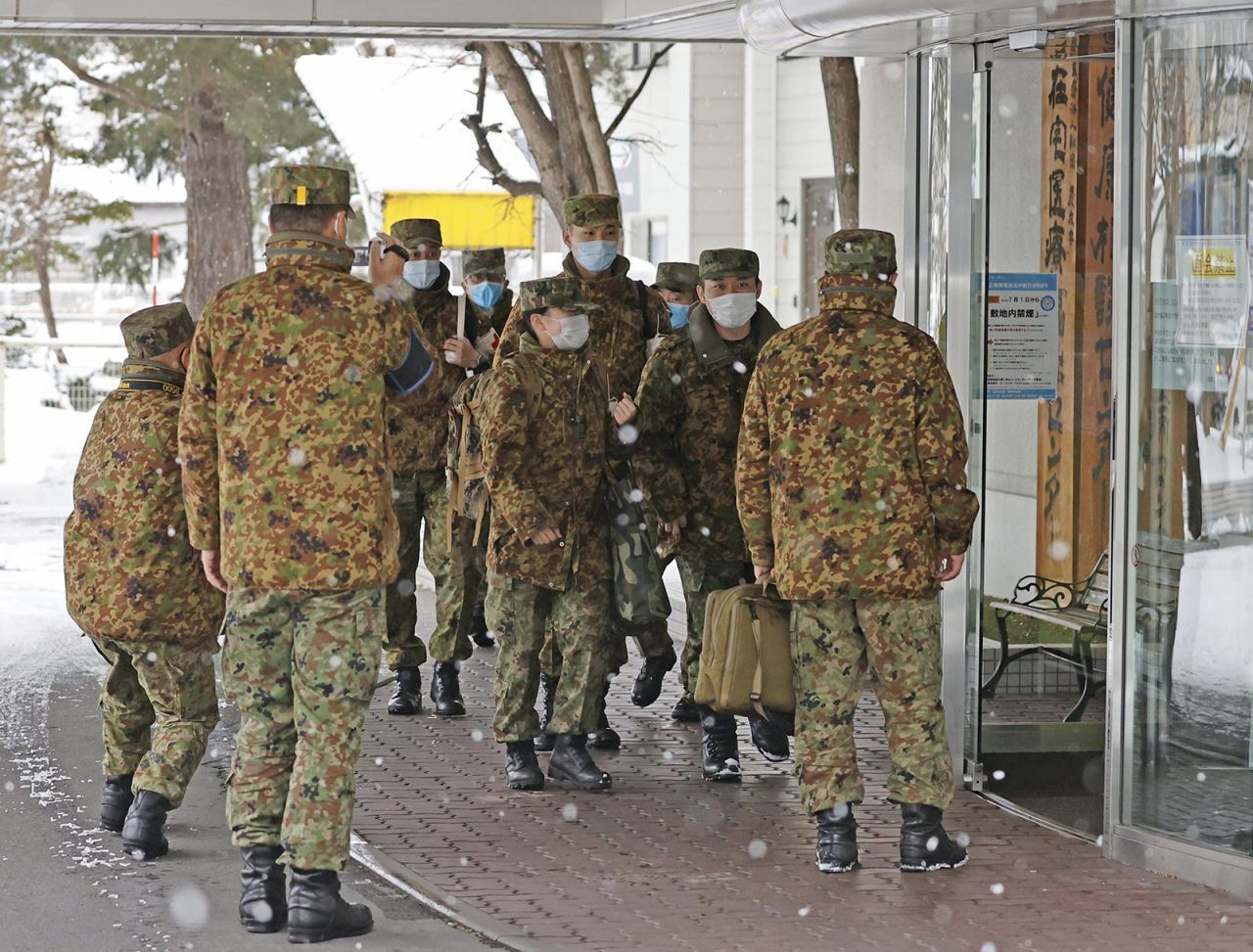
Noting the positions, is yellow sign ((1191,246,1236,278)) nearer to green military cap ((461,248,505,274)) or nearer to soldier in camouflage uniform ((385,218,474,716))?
soldier in camouflage uniform ((385,218,474,716))

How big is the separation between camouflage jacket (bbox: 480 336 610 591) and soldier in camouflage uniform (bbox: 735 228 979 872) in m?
1.03

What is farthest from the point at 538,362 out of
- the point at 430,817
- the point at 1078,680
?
the point at 1078,680

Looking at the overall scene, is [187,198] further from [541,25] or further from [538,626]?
[538,626]

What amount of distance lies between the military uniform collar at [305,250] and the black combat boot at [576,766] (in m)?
2.54

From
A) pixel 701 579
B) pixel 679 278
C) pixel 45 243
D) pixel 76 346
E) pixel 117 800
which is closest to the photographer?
pixel 117 800

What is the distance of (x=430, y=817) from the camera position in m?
7.16

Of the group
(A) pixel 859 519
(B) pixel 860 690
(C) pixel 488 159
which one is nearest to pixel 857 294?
(A) pixel 859 519

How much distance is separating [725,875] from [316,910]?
1.42 meters

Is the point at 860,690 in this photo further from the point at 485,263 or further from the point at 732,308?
the point at 485,263

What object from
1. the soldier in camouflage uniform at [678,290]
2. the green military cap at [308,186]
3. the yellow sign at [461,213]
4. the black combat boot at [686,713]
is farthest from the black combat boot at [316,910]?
the yellow sign at [461,213]

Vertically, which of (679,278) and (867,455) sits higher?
(679,278)

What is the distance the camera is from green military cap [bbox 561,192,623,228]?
8.08 m

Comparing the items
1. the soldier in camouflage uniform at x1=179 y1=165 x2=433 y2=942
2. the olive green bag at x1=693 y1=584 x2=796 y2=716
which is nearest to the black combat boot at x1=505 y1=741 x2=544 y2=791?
the olive green bag at x1=693 y1=584 x2=796 y2=716

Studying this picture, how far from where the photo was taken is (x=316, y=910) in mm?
5668
